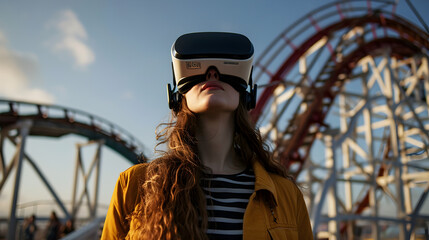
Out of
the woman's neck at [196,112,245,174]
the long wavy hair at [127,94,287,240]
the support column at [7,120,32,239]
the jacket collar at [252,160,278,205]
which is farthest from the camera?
the support column at [7,120,32,239]

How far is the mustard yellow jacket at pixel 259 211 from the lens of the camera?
1429 millimetres

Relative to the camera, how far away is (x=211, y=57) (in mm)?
1538

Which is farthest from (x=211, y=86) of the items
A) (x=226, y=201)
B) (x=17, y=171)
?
(x=17, y=171)

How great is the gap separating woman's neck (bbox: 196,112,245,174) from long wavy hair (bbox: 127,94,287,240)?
42 millimetres

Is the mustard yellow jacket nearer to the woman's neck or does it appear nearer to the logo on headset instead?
the woman's neck

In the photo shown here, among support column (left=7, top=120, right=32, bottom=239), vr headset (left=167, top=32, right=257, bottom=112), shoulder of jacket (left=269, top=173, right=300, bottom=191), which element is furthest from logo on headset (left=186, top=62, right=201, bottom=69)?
support column (left=7, top=120, right=32, bottom=239)

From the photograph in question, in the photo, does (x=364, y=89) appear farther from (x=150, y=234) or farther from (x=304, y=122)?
(x=150, y=234)

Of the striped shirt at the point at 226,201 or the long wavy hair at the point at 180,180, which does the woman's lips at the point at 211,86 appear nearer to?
the long wavy hair at the point at 180,180

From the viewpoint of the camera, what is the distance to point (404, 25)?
1198 centimetres

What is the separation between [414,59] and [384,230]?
5738 mm

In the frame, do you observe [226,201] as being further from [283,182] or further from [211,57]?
[211,57]

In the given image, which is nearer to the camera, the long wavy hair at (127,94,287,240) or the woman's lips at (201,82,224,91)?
the long wavy hair at (127,94,287,240)

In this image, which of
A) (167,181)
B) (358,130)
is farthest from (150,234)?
(358,130)

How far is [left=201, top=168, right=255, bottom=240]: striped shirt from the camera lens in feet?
4.58
